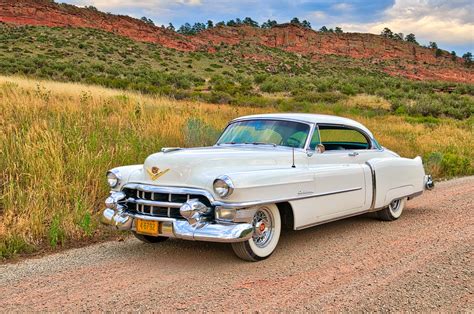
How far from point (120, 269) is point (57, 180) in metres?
2.42

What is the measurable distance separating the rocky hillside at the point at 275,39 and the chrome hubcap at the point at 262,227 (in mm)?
68123

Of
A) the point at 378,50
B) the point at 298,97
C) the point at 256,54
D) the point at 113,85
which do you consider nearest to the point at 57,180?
the point at 113,85

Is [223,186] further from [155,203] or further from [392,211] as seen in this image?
[392,211]

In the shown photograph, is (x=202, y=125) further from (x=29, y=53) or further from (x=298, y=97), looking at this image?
(x=29, y=53)

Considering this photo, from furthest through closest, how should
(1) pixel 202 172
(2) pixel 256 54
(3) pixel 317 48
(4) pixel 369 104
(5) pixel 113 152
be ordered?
(3) pixel 317 48 → (2) pixel 256 54 → (4) pixel 369 104 → (5) pixel 113 152 → (1) pixel 202 172

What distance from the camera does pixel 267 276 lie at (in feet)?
15.7

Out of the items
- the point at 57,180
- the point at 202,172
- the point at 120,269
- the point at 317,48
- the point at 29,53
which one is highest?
the point at 317,48

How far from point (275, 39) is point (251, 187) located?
10078 centimetres

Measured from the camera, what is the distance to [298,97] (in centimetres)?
3278

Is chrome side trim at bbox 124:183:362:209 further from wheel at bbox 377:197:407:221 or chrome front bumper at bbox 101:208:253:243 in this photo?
wheel at bbox 377:197:407:221

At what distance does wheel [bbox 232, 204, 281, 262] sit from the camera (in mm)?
5109

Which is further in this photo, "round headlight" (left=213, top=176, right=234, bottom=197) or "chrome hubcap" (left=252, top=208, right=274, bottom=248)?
"chrome hubcap" (left=252, top=208, right=274, bottom=248)

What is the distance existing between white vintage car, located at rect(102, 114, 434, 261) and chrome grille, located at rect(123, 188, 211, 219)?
0.03ft

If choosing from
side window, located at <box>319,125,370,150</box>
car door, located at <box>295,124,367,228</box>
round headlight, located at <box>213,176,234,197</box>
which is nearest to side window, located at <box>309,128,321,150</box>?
car door, located at <box>295,124,367,228</box>
